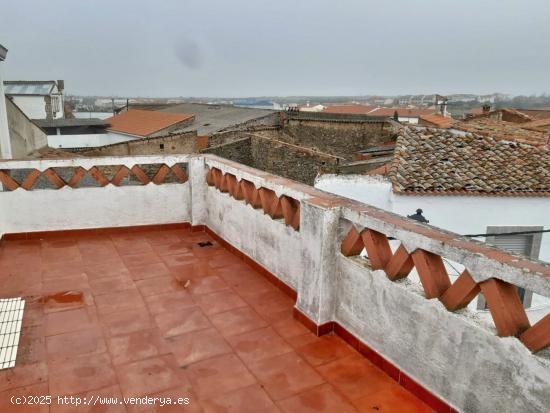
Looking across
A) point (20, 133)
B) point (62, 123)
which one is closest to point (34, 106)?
point (62, 123)

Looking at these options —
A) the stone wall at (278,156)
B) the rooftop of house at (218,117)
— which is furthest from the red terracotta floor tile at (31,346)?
the rooftop of house at (218,117)

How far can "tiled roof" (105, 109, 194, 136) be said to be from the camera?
109 feet

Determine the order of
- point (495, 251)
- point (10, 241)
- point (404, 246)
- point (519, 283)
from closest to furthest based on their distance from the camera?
point (519, 283), point (495, 251), point (404, 246), point (10, 241)

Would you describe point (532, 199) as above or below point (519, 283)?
below

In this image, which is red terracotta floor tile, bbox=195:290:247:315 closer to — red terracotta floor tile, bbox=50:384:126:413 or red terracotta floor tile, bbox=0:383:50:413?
red terracotta floor tile, bbox=50:384:126:413

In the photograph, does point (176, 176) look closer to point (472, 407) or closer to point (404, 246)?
point (404, 246)

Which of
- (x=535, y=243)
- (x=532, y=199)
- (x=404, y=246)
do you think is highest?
(x=404, y=246)

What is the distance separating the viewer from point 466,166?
828cm

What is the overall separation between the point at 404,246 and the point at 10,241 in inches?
176

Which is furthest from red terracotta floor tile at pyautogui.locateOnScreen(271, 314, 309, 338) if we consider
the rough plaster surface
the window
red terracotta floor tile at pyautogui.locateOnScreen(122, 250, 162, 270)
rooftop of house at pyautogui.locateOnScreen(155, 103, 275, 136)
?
rooftop of house at pyautogui.locateOnScreen(155, 103, 275, 136)

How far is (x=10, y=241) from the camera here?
4855 millimetres

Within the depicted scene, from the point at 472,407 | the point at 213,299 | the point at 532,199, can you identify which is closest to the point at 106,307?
the point at 213,299

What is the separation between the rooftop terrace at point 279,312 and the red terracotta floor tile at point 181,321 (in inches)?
0.6

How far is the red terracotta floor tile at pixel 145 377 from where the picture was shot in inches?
96.9
